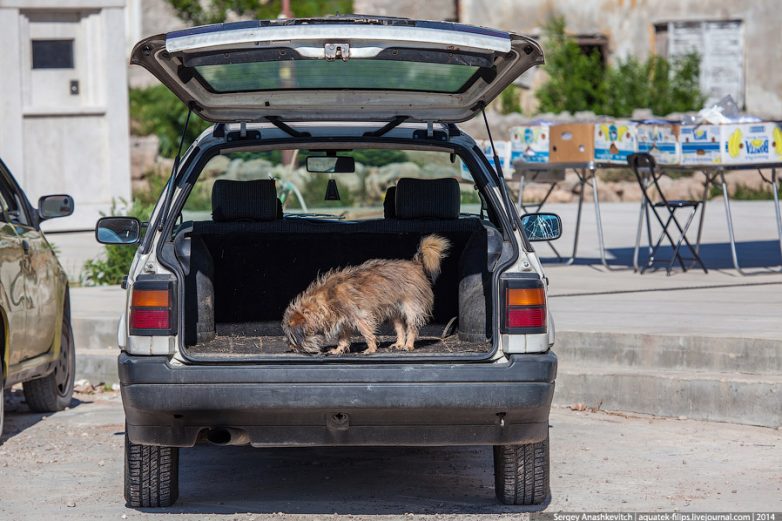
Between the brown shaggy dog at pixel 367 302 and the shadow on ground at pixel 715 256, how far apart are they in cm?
754

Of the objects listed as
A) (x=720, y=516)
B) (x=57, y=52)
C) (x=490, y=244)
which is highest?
(x=57, y=52)

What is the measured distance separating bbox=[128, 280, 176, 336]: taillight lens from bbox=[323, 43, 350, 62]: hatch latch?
1190 millimetres

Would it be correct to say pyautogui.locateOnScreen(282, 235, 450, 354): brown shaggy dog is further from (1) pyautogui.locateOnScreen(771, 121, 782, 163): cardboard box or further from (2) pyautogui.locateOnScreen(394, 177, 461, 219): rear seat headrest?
(1) pyautogui.locateOnScreen(771, 121, 782, 163): cardboard box

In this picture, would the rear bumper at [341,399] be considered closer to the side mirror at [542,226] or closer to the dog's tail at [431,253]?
the dog's tail at [431,253]

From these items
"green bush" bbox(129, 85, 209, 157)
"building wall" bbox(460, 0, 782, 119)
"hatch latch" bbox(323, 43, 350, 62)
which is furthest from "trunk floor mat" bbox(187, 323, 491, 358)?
"building wall" bbox(460, 0, 782, 119)

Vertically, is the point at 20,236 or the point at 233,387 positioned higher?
the point at 20,236

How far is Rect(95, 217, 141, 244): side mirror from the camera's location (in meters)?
6.53

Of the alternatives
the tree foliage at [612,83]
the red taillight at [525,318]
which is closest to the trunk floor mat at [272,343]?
the red taillight at [525,318]

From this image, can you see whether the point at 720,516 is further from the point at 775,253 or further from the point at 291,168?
the point at 291,168

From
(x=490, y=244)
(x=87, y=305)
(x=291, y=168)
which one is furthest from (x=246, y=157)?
(x=490, y=244)

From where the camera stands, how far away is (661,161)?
1255 cm

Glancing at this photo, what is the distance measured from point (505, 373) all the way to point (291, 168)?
11324 millimetres

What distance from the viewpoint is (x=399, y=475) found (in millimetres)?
6965

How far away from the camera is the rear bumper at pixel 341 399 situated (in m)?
5.55
